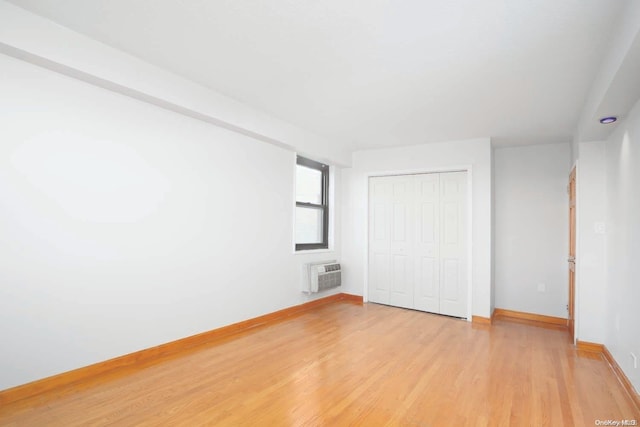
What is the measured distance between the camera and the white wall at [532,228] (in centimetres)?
475

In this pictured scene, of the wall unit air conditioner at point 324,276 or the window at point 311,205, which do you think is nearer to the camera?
the wall unit air conditioner at point 324,276

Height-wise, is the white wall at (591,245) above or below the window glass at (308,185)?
below

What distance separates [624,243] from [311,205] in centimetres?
368

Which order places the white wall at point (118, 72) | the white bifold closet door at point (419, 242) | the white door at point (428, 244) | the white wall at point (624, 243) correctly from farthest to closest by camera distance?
the white door at point (428, 244)
the white bifold closet door at point (419, 242)
the white wall at point (624, 243)
the white wall at point (118, 72)

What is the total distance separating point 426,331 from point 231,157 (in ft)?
10.1

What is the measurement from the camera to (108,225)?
274 centimetres

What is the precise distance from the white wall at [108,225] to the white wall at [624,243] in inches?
140

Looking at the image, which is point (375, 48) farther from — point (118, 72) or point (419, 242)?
point (419, 242)

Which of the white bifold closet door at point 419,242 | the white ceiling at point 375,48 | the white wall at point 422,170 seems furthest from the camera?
the white bifold closet door at point 419,242

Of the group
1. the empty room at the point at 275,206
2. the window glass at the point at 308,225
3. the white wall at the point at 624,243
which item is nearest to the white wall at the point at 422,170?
the empty room at the point at 275,206

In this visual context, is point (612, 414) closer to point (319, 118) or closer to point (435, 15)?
point (435, 15)

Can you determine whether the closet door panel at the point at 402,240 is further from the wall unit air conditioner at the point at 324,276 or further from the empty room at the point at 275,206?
the wall unit air conditioner at the point at 324,276

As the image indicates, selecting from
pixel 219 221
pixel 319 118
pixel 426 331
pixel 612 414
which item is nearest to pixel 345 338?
pixel 426 331

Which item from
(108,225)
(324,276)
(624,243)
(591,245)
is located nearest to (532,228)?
(591,245)
